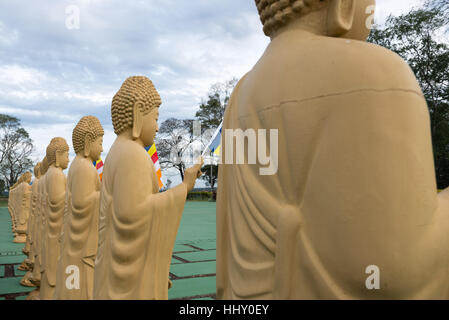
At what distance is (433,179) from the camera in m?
1.14

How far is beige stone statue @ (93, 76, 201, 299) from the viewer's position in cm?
279

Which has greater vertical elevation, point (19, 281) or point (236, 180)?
point (236, 180)

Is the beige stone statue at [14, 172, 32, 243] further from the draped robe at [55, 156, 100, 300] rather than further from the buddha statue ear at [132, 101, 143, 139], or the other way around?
the buddha statue ear at [132, 101, 143, 139]

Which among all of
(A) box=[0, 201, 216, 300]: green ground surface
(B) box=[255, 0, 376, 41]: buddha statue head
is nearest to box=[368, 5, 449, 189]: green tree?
(A) box=[0, 201, 216, 300]: green ground surface

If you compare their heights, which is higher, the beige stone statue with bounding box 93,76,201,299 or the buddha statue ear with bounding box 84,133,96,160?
the buddha statue ear with bounding box 84,133,96,160

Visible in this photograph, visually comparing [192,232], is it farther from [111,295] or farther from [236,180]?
[236,180]

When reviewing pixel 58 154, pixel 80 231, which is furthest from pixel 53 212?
pixel 80 231

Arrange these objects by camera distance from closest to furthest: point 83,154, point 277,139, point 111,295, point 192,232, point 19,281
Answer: point 277,139 → point 111,295 → point 83,154 → point 19,281 → point 192,232

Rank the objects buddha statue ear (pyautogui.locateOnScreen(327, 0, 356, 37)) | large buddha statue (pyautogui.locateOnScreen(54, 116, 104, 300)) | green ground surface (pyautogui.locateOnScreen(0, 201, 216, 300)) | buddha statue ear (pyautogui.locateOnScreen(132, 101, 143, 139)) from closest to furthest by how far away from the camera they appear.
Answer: buddha statue ear (pyautogui.locateOnScreen(327, 0, 356, 37)) < buddha statue ear (pyautogui.locateOnScreen(132, 101, 143, 139)) < large buddha statue (pyautogui.locateOnScreen(54, 116, 104, 300)) < green ground surface (pyautogui.locateOnScreen(0, 201, 216, 300))

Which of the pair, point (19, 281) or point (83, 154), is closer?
point (83, 154)

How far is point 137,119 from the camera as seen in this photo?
10.2 feet

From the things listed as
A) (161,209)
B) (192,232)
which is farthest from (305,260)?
(192,232)

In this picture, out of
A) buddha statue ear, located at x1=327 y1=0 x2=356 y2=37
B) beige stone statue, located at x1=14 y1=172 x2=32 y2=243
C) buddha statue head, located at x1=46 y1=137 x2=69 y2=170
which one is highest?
buddha statue ear, located at x1=327 y1=0 x2=356 y2=37

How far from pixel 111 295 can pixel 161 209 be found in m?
0.76
